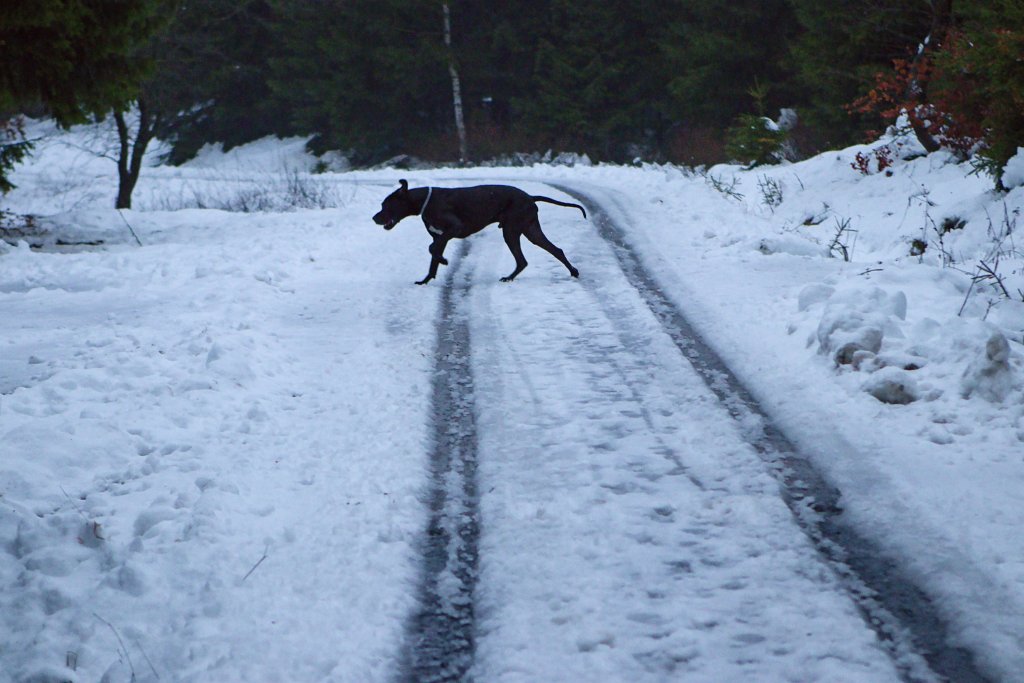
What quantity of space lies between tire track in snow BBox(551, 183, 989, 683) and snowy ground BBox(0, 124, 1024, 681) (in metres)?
0.07

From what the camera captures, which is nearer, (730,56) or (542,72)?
(730,56)

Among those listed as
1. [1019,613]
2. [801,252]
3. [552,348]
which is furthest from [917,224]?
[1019,613]

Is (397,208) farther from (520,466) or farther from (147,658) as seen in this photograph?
(147,658)

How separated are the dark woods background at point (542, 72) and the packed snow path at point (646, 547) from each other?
349 inches

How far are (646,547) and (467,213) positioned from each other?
6179mm

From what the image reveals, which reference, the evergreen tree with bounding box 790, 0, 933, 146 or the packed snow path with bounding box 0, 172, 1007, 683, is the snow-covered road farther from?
the evergreen tree with bounding box 790, 0, 933, 146

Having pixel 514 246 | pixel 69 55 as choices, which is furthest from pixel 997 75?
pixel 69 55

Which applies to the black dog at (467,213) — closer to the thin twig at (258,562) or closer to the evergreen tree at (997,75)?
the evergreen tree at (997,75)

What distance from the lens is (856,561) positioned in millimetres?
3670

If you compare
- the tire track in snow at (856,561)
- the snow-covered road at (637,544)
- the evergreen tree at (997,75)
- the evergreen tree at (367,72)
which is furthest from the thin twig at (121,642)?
the evergreen tree at (367,72)

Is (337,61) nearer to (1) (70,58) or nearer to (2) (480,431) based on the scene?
(1) (70,58)

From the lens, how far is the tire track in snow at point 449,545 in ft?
10.8

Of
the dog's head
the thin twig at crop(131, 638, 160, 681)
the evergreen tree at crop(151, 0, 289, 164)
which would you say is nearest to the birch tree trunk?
the evergreen tree at crop(151, 0, 289, 164)

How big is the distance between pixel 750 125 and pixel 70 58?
14.1 metres
